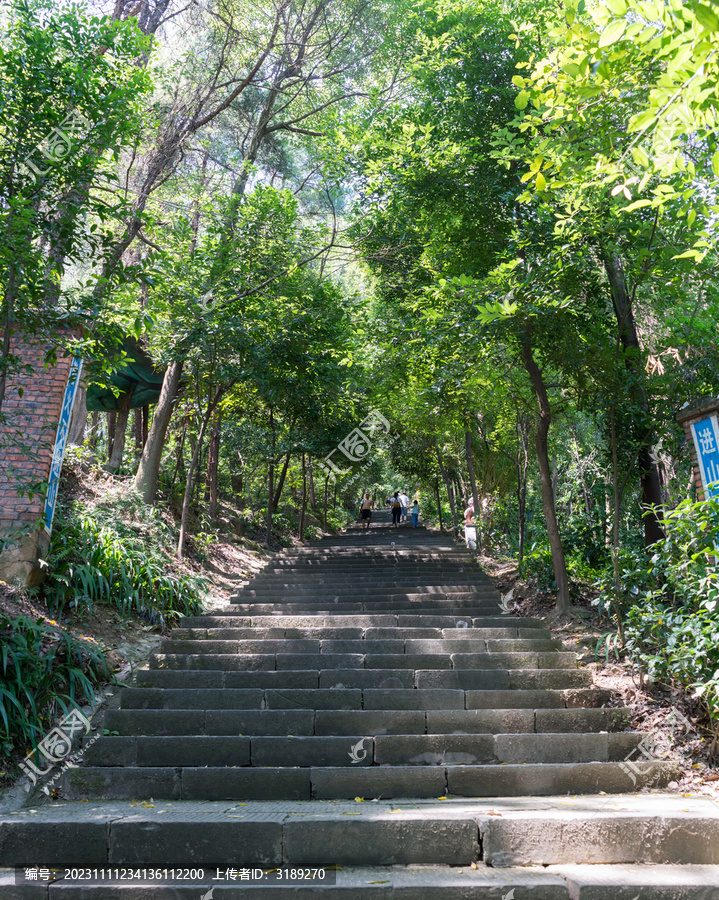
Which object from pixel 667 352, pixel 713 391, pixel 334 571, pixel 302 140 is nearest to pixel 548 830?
pixel 713 391

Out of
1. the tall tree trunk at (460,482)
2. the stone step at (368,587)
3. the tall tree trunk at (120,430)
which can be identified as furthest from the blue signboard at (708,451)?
the tall tree trunk at (460,482)

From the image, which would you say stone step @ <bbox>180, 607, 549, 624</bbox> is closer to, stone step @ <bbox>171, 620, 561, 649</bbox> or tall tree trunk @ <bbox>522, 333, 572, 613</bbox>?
stone step @ <bbox>171, 620, 561, 649</bbox>

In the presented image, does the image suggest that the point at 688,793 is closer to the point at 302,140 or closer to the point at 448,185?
the point at 448,185

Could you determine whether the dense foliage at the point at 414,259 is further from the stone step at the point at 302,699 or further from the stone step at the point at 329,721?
the stone step at the point at 302,699

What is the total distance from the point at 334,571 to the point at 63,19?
8555mm

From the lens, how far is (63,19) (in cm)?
531

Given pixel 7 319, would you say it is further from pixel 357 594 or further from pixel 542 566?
pixel 542 566

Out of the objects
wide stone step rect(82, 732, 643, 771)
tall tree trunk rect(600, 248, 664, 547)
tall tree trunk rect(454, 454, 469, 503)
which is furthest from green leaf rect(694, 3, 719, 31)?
tall tree trunk rect(454, 454, 469, 503)

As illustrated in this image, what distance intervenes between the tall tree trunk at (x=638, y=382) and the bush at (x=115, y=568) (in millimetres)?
5534

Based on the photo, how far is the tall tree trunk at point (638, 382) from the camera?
6469mm

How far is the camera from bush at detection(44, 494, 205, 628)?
6137 millimetres

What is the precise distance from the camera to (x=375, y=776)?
4129 mm

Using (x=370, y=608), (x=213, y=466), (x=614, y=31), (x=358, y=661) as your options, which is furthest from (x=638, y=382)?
(x=213, y=466)

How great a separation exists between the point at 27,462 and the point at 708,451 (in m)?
6.16
